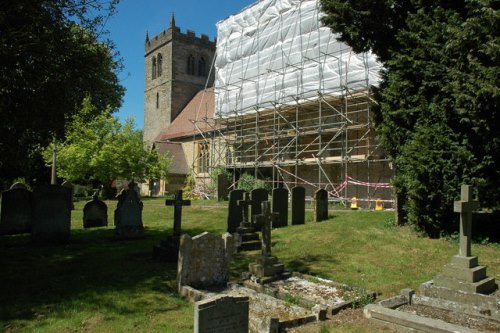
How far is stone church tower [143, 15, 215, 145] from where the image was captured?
43.9m

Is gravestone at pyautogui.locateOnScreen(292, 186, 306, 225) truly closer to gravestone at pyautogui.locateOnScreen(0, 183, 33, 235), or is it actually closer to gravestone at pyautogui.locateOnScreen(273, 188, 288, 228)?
gravestone at pyautogui.locateOnScreen(273, 188, 288, 228)

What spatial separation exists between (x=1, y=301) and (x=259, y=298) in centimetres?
365

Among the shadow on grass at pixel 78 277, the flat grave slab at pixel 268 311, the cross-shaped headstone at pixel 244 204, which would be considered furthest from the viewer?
the cross-shaped headstone at pixel 244 204

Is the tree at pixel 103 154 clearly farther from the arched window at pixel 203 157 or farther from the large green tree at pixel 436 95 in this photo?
the large green tree at pixel 436 95

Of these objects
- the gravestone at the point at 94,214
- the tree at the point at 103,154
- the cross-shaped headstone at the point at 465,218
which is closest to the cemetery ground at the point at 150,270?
the gravestone at the point at 94,214

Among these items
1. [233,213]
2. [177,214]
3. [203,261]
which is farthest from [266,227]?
[233,213]

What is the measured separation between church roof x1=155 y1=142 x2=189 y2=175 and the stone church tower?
18.9ft

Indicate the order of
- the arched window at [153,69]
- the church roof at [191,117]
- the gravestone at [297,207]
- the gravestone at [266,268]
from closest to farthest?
the gravestone at [266,268]
the gravestone at [297,207]
the church roof at [191,117]
the arched window at [153,69]

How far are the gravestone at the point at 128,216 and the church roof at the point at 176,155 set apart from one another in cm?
2468

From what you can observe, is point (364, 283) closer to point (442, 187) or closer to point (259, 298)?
point (259, 298)

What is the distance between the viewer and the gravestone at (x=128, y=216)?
1100cm

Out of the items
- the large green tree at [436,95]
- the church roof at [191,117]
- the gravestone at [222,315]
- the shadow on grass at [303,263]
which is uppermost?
the church roof at [191,117]

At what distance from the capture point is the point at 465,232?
6.41m

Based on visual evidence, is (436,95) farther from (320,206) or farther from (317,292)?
(317,292)
